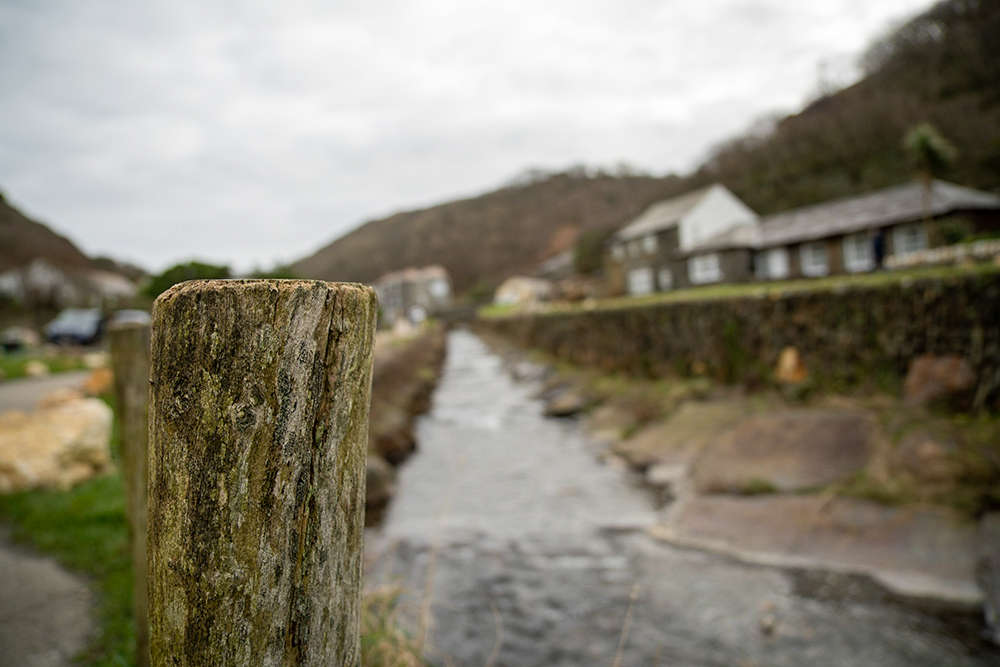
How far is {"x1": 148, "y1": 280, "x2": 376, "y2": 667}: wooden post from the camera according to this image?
110 cm

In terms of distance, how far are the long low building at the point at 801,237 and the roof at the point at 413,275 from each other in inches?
1721

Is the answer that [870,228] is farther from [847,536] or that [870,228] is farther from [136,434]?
[136,434]

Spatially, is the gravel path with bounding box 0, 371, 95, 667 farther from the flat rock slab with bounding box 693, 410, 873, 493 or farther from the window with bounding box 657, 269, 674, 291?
the window with bounding box 657, 269, 674, 291

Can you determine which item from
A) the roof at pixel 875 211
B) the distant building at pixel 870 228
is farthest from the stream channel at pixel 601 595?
the roof at pixel 875 211

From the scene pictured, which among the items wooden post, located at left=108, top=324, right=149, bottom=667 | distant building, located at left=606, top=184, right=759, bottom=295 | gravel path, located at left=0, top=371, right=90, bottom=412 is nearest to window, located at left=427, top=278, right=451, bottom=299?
distant building, located at left=606, top=184, right=759, bottom=295

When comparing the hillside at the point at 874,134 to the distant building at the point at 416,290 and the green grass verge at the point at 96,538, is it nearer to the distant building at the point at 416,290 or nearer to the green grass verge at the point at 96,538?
the distant building at the point at 416,290

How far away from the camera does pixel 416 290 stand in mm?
80438

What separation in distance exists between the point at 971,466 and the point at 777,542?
6.40ft

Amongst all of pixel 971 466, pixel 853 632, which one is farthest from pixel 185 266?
pixel 971 466

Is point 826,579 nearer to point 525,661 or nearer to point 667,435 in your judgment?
point 525,661

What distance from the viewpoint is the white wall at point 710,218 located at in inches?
1390

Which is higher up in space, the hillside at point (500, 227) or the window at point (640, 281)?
the hillside at point (500, 227)

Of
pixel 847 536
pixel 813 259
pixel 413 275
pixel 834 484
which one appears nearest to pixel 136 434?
pixel 847 536

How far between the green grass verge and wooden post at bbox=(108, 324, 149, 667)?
1.55ft
